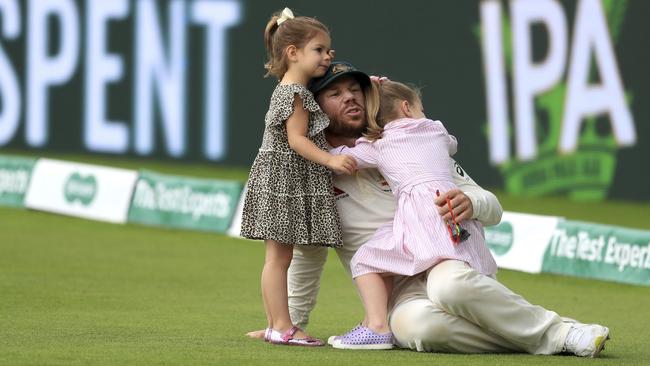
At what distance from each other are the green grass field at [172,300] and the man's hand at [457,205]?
568mm

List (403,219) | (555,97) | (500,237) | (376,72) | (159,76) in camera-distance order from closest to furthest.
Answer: (403,219)
(500,237)
(555,97)
(376,72)
(159,76)

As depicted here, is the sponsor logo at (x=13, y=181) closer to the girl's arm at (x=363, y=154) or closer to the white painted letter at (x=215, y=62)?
the white painted letter at (x=215, y=62)

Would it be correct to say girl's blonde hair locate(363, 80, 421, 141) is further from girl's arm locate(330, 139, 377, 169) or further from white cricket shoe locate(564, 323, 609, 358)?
white cricket shoe locate(564, 323, 609, 358)

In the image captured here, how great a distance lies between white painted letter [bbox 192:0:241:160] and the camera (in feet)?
53.9

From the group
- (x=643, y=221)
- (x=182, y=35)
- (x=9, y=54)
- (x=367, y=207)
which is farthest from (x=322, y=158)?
(x=9, y=54)

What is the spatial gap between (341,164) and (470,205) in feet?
1.81

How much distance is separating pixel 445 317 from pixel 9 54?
12.6 m

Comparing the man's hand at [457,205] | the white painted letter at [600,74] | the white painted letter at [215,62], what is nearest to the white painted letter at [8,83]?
the white painted letter at [215,62]

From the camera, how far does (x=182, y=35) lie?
16.7 meters

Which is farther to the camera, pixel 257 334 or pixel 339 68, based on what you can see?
pixel 257 334

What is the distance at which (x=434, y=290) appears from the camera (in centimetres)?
592

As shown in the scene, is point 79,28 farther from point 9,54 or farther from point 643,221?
point 643,221

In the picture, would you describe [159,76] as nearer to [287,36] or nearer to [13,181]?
[13,181]

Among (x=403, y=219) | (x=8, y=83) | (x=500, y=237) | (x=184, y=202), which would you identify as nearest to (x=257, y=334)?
(x=403, y=219)
